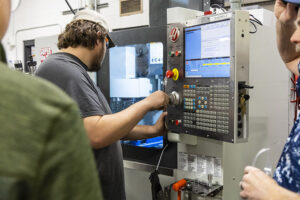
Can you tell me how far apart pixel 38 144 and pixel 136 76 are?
5.54ft

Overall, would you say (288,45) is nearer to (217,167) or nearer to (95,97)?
(217,167)

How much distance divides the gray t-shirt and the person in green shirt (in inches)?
38.0

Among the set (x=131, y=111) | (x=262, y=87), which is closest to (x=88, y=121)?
(x=131, y=111)

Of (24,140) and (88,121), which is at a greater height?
(24,140)

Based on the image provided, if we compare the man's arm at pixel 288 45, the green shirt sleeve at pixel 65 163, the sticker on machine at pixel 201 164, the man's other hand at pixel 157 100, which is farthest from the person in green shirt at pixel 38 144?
the sticker on machine at pixel 201 164

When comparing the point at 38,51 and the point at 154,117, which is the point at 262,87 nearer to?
the point at 154,117

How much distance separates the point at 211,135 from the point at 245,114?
18 centimetres

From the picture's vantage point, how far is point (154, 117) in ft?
6.41

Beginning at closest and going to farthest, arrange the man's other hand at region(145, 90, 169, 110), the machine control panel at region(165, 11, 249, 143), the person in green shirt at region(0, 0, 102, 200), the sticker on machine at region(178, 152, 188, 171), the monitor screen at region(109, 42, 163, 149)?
1. the person in green shirt at region(0, 0, 102, 200)
2. the machine control panel at region(165, 11, 249, 143)
3. the man's other hand at region(145, 90, 169, 110)
4. the sticker on machine at region(178, 152, 188, 171)
5. the monitor screen at region(109, 42, 163, 149)

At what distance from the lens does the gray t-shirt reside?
1348 mm

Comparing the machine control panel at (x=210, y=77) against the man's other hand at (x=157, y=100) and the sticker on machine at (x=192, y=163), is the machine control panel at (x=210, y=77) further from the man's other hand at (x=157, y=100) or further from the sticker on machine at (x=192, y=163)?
the sticker on machine at (x=192, y=163)

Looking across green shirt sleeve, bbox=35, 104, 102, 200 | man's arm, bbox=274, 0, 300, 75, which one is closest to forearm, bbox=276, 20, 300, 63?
man's arm, bbox=274, 0, 300, 75

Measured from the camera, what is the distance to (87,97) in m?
1.35

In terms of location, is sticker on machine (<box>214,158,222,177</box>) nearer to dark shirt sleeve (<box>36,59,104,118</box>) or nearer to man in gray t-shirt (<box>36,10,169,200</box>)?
man in gray t-shirt (<box>36,10,169,200</box>)
